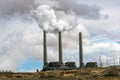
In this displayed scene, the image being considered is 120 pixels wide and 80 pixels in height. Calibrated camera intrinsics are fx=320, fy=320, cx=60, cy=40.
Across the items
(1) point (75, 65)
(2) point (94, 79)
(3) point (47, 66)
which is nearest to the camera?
(2) point (94, 79)

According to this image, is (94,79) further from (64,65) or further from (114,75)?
(64,65)

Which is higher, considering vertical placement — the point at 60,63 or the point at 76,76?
the point at 60,63

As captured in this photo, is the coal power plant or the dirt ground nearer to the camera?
the dirt ground

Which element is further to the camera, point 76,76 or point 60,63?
point 60,63

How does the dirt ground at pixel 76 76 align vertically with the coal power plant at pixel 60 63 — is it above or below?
below

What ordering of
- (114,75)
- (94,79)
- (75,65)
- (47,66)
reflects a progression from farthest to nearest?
(75,65)
(47,66)
(114,75)
(94,79)

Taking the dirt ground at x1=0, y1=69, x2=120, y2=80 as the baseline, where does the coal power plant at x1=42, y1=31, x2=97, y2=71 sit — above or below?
above

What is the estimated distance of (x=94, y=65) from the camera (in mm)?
91812

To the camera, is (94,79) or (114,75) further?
(114,75)

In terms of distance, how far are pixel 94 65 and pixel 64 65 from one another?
30.6ft

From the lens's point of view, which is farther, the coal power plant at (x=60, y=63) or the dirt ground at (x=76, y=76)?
the coal power plant at (x=60, y=63)

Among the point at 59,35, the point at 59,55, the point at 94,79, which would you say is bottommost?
the point at 94,79

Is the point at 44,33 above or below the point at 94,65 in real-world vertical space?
above

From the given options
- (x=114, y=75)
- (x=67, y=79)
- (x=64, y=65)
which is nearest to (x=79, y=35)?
(x=64, y=65)
